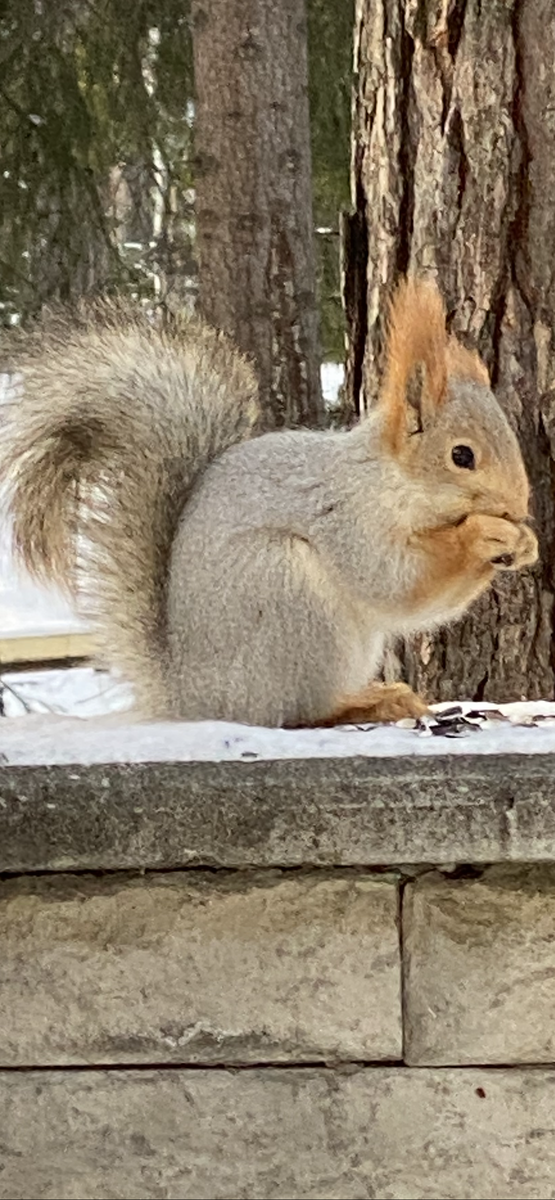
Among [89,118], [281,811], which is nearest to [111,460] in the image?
[281,811]

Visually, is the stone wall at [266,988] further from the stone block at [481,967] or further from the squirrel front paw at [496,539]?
the squirrel front paw at [496,539]

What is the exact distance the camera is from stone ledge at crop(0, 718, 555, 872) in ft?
4.17

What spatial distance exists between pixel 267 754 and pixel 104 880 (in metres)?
0.17

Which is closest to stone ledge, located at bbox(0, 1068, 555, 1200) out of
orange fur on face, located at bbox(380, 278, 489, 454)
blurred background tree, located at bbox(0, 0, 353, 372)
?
orange fur on face, located at bbox(380, 278, 489, 454)

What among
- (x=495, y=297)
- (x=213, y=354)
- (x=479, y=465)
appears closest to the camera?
(x=479, y=465)

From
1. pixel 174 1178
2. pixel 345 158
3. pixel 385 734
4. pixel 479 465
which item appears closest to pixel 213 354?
pixel 479 465

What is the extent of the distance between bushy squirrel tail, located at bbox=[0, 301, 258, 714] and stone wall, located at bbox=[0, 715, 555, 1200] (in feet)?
0.79

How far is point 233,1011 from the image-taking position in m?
1.34

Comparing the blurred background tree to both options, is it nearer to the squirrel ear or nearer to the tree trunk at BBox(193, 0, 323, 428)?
the tree trunk at BBox(193, 0, 323, 428)

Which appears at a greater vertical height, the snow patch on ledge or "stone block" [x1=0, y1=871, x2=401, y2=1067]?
the snow patch on ledge

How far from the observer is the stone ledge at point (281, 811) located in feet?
4.17

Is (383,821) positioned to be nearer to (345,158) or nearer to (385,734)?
(385,734)

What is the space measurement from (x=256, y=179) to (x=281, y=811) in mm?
1214

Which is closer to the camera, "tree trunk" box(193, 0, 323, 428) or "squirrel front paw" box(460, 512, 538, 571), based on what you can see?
"squirrel front paw" box(460, 512, 538, 571)
